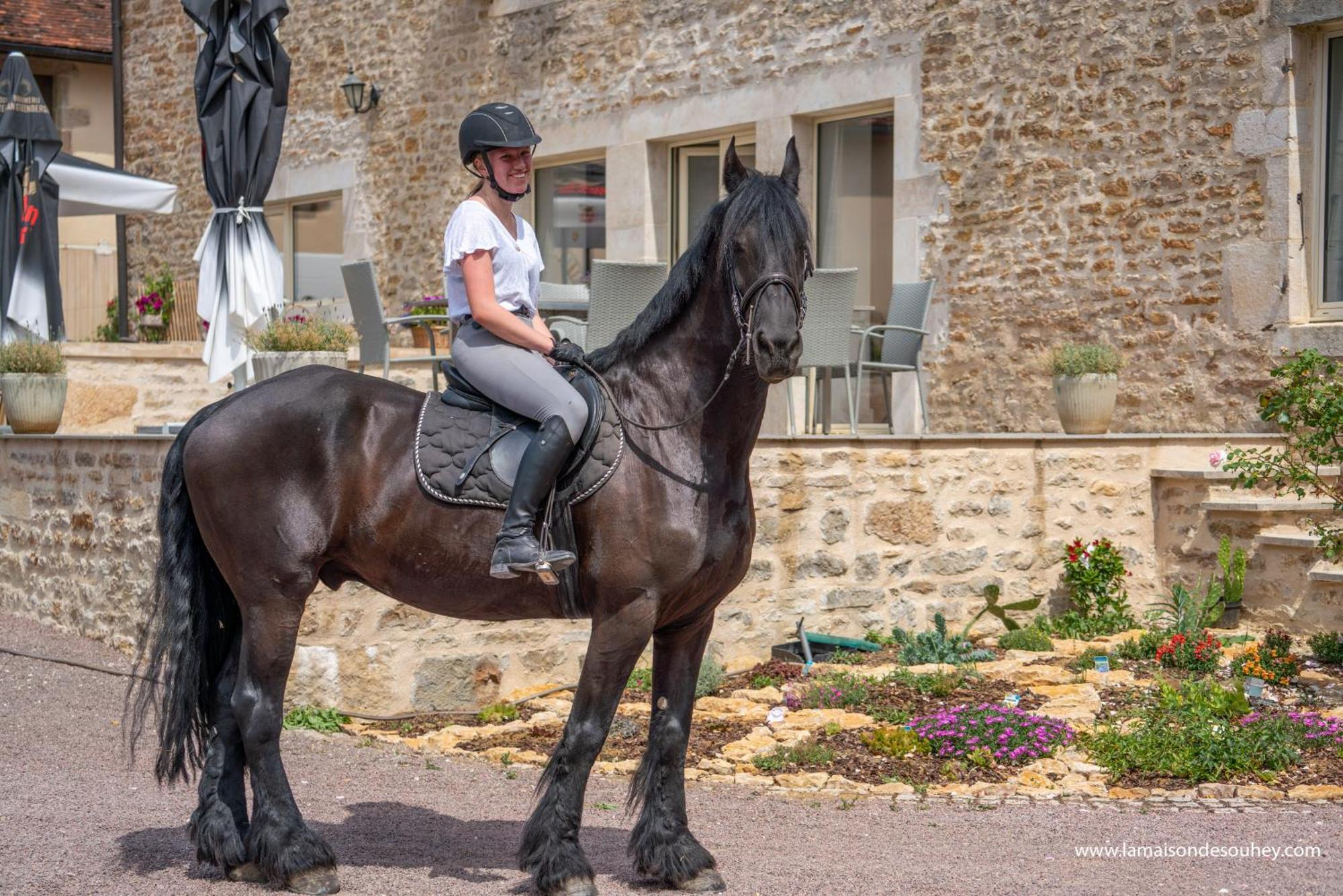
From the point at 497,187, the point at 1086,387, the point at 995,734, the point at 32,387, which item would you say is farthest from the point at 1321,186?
the point at 32,387

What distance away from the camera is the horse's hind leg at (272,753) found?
4.47m

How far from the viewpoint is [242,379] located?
9.84 m

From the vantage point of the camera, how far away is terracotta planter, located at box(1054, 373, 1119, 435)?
31.0 feet

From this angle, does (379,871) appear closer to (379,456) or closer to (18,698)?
(379,456)

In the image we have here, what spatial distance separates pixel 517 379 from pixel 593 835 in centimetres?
177

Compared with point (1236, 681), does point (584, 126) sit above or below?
above

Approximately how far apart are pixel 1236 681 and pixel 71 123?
1944 centimetres

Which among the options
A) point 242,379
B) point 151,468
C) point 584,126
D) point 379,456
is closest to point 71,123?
point 584,126

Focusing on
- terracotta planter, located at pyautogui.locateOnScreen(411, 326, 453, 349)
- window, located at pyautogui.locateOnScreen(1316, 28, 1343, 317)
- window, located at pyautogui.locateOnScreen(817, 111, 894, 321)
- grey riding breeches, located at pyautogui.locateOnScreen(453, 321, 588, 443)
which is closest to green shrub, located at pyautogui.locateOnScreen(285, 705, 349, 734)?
grey riding breeches, located at pyautogui.locateOnScreen(453, 321, 588, 443)

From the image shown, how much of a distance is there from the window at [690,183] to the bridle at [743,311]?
8.73m

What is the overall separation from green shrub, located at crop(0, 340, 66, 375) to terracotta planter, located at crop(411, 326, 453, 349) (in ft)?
13.1

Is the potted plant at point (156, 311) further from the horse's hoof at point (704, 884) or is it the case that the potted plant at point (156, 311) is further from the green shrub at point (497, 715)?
the horse's hoof at point (704, 884)

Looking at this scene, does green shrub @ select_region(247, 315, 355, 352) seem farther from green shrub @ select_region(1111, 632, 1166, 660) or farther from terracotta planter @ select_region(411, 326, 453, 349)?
green shrub @ select_region(1111, 632, 1166, 660)

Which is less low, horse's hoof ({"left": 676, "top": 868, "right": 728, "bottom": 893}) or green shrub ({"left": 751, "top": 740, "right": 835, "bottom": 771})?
horse's hoof ({"left": 676, "top": 868, "right": 728, "bottom": 893})
